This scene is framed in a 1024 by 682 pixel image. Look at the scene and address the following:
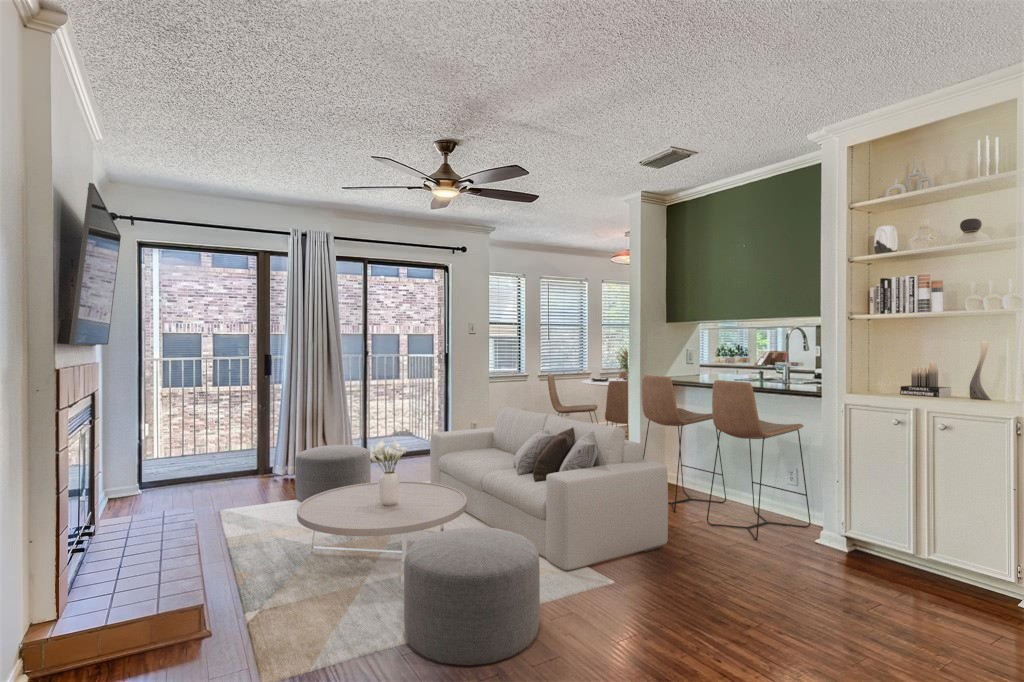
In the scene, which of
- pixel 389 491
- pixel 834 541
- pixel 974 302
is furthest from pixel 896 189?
pixel 389 491

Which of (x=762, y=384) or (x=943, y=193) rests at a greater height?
(x=943, y=193)

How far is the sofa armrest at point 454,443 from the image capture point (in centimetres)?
464

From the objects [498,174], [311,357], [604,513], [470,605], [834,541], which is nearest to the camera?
[470,605]

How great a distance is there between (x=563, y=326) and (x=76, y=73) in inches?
250

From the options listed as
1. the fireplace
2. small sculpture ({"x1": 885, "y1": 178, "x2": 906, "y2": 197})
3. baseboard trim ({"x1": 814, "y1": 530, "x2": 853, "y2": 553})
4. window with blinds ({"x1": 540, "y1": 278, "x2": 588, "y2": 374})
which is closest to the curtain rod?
window with blinds ({"x1": 540, "y1": 278, "x2": 588, "y2": 374})

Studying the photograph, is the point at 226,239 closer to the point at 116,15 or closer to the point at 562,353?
the point at 116,15

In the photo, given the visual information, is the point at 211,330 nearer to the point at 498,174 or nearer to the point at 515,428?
the point at 515,428

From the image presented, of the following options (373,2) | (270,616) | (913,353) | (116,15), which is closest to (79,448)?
(270,616)

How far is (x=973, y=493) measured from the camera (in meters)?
2.98

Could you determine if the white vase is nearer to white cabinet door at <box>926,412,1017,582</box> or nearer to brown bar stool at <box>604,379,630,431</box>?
white cabinet door at <box>926,412,1017,582</box>

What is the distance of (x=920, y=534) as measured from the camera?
320cm

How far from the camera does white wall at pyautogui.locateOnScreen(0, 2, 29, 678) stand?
2.10 m

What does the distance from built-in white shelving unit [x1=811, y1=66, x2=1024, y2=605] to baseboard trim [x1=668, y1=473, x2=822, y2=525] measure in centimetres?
51

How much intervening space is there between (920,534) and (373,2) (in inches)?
151
